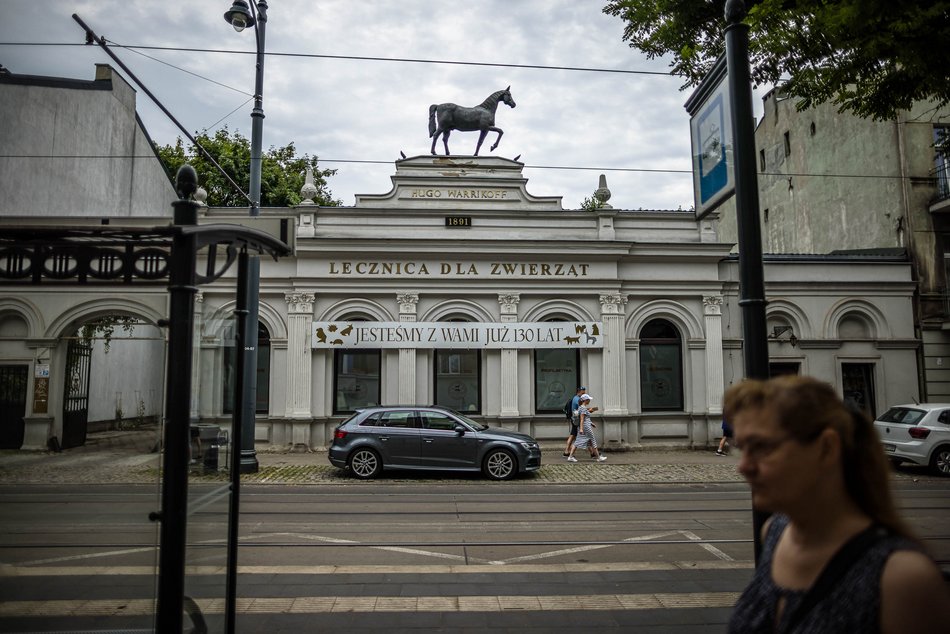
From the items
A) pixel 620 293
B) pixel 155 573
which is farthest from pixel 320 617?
pixel 620 293

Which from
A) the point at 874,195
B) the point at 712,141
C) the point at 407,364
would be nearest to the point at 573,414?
the point at 407,364

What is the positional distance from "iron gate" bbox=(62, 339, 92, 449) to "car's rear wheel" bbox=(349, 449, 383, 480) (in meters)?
9.30

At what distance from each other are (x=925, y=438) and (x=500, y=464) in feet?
31.7

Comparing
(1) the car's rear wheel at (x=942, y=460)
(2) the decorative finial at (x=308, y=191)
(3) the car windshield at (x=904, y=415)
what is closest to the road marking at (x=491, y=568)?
(1) the car's rear wheel at (x=942, y=460)

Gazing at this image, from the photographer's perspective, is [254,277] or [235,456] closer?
[235,456]

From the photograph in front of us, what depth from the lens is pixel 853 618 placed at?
1.65 metres

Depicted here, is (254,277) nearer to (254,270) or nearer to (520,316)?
(254,270)

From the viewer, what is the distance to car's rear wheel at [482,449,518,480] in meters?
A: 13.7

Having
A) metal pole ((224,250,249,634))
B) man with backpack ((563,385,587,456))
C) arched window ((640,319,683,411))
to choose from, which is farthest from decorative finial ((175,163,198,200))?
arched window ((640,319,683,411))

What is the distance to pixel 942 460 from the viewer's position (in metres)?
14.5

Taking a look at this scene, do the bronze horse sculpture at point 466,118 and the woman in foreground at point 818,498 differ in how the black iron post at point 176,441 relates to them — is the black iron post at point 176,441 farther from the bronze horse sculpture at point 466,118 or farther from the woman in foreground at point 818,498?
the bronze horse sculpture at point 466,118

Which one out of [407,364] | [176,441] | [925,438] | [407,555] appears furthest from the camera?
[407,364]

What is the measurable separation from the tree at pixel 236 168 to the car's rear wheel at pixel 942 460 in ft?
88.7

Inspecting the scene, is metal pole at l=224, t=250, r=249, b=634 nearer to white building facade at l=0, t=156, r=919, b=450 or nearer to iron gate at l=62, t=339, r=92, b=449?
iron gate at l=62, t=339, r=92, b=449
